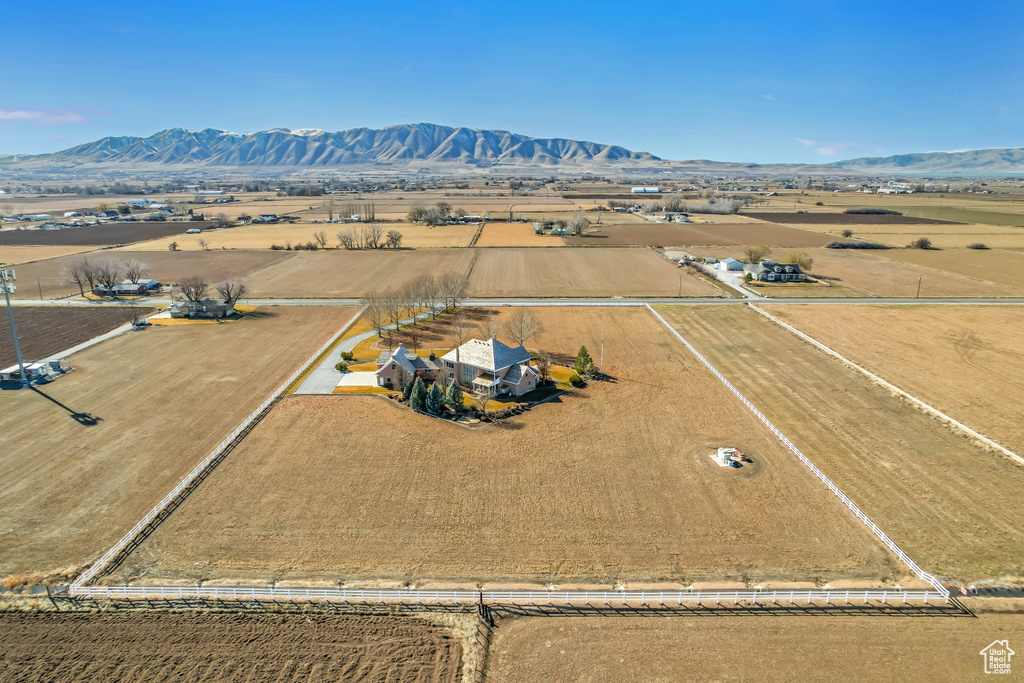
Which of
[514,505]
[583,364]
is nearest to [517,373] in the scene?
[583,364]

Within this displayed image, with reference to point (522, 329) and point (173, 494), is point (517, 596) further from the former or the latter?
point (522, 329)

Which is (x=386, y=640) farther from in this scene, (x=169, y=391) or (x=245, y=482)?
(x=169, y=391)

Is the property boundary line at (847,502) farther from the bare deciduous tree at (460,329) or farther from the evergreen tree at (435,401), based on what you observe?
the bare deciduous tree at (460,329)

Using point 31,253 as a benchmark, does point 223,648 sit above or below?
below

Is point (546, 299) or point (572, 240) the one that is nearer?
point (546, 299)

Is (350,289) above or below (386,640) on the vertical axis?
above

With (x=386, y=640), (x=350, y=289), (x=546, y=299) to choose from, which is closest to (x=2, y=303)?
(x=350, y=289)

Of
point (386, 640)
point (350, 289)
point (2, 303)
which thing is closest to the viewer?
point (386, 640)
